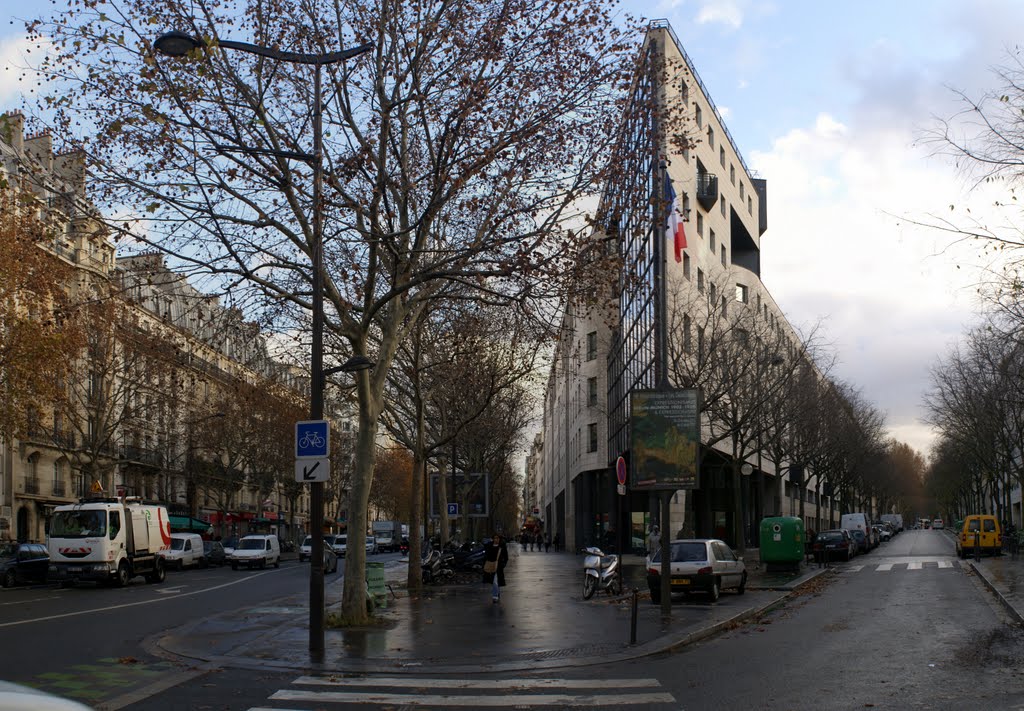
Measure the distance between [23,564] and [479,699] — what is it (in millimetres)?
27290

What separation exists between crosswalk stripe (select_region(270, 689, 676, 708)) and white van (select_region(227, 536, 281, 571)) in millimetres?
37692

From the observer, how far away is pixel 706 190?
50.8 meters

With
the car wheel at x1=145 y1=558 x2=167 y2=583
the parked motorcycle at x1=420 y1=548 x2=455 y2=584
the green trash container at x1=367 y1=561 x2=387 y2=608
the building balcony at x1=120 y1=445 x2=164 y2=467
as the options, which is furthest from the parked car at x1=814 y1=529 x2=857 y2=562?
the building balcony at x1=120 y1=445 x2=164 y2=467

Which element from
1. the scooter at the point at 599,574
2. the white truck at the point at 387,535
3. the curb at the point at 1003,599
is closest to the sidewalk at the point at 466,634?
the scooter at the point at 599,574

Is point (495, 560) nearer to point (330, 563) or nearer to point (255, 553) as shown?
point (330, 563)

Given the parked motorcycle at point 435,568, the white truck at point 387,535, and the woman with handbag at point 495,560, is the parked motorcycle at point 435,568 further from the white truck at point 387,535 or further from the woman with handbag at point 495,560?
the white truck at point 387,535

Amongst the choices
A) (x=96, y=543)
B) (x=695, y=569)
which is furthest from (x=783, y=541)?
(x=96, y=543)

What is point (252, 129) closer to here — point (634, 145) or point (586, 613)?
point (634, 145)

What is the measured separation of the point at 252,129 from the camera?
55.3 ft

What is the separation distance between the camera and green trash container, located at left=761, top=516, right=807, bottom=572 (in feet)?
120

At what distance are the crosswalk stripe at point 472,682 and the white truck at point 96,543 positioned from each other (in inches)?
837

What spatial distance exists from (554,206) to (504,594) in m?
12.6

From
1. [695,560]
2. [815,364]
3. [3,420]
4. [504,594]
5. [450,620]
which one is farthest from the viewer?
[815,364]

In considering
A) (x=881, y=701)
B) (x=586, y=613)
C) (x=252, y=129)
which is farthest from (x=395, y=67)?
(x=881, y=701)
